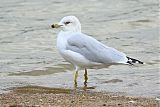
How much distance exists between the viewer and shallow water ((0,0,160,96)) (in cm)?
915

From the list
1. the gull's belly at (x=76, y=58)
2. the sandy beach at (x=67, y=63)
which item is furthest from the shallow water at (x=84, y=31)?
the gull's belly at (x=76, y=58)

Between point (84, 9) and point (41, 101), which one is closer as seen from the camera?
point (41, 101)

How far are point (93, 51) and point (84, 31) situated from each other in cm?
472

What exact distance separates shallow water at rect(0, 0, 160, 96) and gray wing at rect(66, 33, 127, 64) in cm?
44

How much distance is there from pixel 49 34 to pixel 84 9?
285 centimetres

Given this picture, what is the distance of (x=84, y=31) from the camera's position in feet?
43.8

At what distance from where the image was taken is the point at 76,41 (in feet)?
28.4

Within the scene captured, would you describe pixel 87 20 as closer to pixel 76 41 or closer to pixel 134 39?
pixel 134 39

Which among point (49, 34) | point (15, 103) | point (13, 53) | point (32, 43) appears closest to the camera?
point (15, 103)

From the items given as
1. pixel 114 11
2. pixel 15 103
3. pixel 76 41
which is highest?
pixel 114 11


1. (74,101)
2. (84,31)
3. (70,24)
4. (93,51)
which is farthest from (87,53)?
(84,31)

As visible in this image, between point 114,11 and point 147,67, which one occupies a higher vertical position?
point 114,11

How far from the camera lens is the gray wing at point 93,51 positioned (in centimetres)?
860

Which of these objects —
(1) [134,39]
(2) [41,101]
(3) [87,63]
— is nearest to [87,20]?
(1) [134,39]
